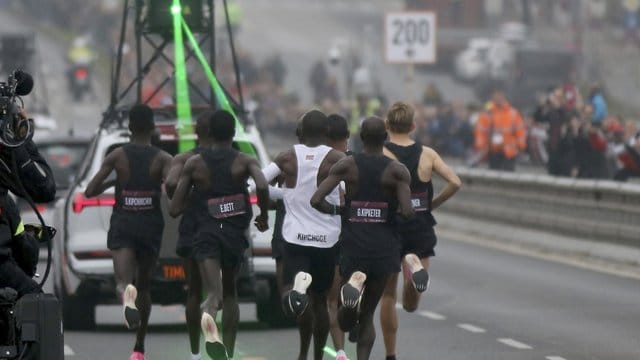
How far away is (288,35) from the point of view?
314 ft

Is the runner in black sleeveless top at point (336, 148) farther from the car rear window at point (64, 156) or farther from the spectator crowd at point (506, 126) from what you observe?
the spectator crowd at point (506, 126)

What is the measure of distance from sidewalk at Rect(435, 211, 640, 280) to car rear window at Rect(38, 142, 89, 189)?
215 inches

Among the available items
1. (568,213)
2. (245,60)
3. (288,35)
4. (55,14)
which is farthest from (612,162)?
(55,14)

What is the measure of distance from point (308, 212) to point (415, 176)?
97 centimetres

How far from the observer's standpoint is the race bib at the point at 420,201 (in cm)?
1386

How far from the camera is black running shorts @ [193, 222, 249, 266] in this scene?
13188mm

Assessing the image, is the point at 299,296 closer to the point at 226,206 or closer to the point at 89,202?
the point at 226,206

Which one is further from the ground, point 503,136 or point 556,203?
point 556,203

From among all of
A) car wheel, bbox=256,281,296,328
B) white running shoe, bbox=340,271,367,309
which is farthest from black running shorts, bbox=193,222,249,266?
car wheel, bbox=256,281,296,328

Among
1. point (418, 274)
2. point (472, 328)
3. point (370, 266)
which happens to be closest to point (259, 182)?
point (370, 266)

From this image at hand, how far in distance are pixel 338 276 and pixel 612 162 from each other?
17.8 meters

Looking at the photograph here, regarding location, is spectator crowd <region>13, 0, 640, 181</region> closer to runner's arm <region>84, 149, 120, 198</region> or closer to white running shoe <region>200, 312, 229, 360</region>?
runner's arm <region>84, 149, 120, 198</region>

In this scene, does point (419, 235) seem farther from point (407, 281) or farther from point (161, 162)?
point (161, 162)

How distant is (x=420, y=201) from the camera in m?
13.9
